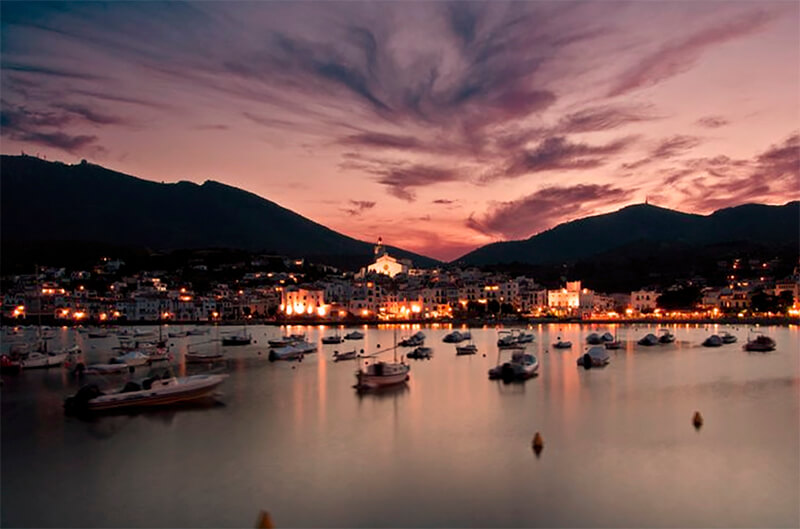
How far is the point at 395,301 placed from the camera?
248ft

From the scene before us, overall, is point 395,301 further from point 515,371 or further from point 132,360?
point 515,371

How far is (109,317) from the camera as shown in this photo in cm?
8050

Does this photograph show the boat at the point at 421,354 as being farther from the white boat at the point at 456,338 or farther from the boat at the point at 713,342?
the boat at the point at 713,342

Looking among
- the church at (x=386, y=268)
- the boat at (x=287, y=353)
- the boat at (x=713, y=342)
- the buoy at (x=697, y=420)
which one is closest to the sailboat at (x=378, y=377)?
the buoy at (x=697, y=420)

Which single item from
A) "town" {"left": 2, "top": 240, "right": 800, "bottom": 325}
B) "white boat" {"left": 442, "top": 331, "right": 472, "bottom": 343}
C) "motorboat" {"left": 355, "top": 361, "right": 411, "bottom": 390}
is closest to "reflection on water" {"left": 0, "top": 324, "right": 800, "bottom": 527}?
"motorboat" {"left": 355, "top": 361, "right": 411, "bottom": 390}

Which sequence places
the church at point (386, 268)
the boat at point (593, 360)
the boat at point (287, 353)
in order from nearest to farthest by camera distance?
the boat at point (593, 360) → the boat at point (287, 353) → the church at point (386, 268)

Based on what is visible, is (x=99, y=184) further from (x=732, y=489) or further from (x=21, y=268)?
(x=732, y=489)

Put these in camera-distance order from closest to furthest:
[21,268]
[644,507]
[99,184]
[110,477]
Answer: [644,507]
[110,477]
[21,268]
[99,184]

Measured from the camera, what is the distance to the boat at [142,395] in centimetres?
1705

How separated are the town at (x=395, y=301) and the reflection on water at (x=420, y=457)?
165 feet

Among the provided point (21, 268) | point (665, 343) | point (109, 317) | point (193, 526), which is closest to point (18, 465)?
point (193, 526)

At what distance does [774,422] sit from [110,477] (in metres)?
14.3

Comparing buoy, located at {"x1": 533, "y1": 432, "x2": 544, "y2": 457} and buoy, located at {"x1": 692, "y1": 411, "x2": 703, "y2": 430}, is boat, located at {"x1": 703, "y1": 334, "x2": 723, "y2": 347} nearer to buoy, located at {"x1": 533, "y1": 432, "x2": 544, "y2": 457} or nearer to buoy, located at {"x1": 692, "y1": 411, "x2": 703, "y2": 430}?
buoy, located at {"x1": 692, "y1": 411, "x2": 703, "y2": 430}

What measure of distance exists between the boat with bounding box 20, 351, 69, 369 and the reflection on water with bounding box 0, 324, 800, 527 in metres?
5.57
